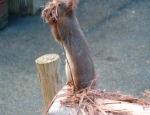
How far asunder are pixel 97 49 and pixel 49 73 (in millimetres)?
2730

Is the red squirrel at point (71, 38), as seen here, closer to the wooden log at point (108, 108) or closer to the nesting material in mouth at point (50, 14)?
the nesting material in mouth at point (50, 14)

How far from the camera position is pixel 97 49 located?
516cm

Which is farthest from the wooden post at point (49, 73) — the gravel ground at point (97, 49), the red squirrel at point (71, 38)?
the gravel ground at point (97, 49)

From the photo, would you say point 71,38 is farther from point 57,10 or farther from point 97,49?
point 97,49

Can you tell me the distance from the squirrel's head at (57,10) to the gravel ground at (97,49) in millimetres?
2051

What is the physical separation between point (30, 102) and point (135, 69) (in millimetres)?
1375

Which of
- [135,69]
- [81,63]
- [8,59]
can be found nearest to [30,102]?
[8,59]

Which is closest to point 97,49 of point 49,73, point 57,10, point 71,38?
point 49,73

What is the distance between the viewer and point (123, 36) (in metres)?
5.52

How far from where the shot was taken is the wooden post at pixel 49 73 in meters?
2.46

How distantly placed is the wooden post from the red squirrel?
14.6 inches

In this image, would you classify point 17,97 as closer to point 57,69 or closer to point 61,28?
point 57,69

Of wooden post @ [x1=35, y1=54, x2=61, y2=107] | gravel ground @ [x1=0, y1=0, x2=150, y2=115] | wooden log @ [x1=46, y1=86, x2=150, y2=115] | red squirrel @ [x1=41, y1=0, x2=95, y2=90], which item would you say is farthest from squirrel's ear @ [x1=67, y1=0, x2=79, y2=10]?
gravel ground @ [x1=0, y1=0, x2=150, y2=115]

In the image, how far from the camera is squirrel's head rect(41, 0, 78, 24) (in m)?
1.90
